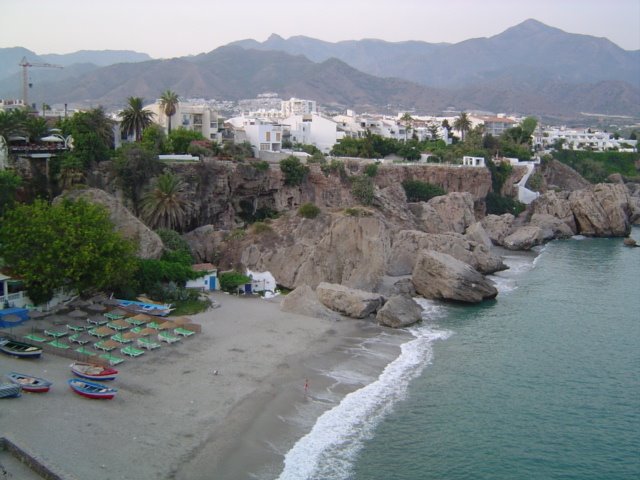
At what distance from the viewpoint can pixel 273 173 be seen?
190ft

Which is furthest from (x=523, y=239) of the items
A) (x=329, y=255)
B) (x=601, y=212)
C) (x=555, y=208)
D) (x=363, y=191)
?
(x=329, y=255)

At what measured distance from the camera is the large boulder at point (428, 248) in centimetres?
4881

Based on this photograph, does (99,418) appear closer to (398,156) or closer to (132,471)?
(132,471)

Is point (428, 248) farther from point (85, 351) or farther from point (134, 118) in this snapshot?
point (85, 351)

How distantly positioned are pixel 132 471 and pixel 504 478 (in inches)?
441

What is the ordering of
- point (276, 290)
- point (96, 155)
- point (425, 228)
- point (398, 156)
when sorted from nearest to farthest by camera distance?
point (276, 290) → point (96, 155) → point (425, 228) → point (398, 156)

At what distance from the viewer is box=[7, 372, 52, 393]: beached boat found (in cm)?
2325

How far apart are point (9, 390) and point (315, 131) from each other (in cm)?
6807

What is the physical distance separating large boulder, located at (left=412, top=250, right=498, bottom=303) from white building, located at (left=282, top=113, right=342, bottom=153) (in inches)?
1721

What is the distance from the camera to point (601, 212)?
241 feet

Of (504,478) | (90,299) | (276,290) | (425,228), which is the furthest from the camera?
(425,228)

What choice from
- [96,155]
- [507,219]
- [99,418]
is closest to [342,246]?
[96,155]

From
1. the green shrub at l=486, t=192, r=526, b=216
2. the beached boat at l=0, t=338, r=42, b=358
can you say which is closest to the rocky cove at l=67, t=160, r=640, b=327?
the green shrub at l=486, t=192, r=526, b=216

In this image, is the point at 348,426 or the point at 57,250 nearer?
the point at 348,426
